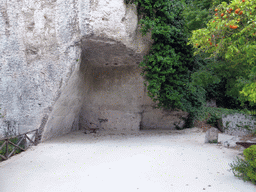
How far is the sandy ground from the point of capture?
12.3ft

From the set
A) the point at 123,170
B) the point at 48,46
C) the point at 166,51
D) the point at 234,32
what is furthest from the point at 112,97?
the point at 234,32

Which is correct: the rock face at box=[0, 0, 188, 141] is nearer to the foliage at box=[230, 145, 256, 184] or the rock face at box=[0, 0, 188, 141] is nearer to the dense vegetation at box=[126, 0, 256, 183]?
the dense vegetation at box=[126, 0, 256, 183]

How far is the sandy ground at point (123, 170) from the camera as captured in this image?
375cm

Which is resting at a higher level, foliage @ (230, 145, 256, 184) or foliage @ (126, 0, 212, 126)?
foliage @ (126, 0, 212, 126)

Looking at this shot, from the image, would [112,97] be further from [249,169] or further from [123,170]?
[249,169]

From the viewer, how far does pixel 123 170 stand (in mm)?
4574

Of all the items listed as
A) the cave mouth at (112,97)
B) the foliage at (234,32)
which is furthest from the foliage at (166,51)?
the foliage at (234,32)

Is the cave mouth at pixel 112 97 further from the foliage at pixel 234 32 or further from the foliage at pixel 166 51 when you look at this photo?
the foliage at pixel 234 32

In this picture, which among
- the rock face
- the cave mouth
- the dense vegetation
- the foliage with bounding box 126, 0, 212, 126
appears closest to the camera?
the rock face

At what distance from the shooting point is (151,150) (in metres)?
6.34

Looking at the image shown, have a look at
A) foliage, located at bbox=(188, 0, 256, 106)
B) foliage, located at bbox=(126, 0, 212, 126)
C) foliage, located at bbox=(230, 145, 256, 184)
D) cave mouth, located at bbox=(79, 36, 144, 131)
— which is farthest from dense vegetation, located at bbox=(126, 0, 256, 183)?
foliage, located at bbox=(230, 145, 256, 184)

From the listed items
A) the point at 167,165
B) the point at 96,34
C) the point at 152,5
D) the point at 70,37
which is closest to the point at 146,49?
the point at 152,5

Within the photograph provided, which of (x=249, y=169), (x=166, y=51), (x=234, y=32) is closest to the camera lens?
(x=249, y=169)

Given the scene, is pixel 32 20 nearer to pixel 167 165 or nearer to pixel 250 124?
pixel 167 165
